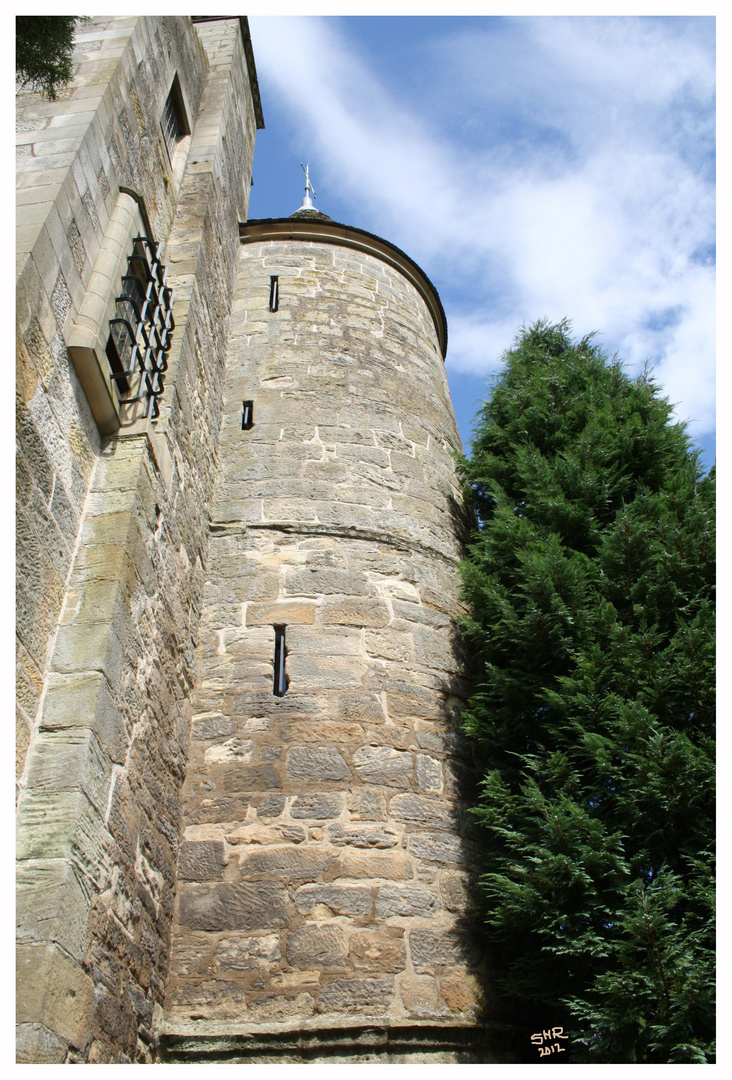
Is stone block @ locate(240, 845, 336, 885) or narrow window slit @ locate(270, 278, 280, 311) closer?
stone block @ locate(240, 845, 336, 885)

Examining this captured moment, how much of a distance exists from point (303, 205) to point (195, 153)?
4.53m

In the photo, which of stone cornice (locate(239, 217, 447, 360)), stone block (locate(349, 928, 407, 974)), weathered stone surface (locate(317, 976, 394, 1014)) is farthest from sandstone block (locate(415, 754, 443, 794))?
stone cornice (locate(239, 217, 447, 360))

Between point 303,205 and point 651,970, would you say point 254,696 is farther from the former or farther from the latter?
point 303,205

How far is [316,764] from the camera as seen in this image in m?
4.92

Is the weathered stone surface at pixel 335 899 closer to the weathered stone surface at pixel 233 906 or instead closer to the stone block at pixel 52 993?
the weathered stone surface at pixel 233 906

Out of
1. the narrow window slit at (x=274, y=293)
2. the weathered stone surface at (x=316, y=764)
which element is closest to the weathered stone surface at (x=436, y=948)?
the weathered stone surface at (x=316, y=764)

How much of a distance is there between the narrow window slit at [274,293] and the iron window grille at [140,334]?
2.41m

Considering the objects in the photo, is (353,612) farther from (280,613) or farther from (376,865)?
(376,865)

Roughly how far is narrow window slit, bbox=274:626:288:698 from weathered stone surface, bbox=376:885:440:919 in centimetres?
130

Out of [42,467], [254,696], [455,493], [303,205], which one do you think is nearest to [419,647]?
[254,696]

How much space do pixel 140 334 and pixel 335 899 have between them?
3422mm

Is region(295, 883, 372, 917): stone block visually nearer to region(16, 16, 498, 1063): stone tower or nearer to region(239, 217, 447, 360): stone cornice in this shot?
region(16, 16, 498, 1063): stone tower

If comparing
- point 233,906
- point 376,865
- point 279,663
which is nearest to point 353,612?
point 279,663

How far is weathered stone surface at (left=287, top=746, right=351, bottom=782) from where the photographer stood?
4.88m
